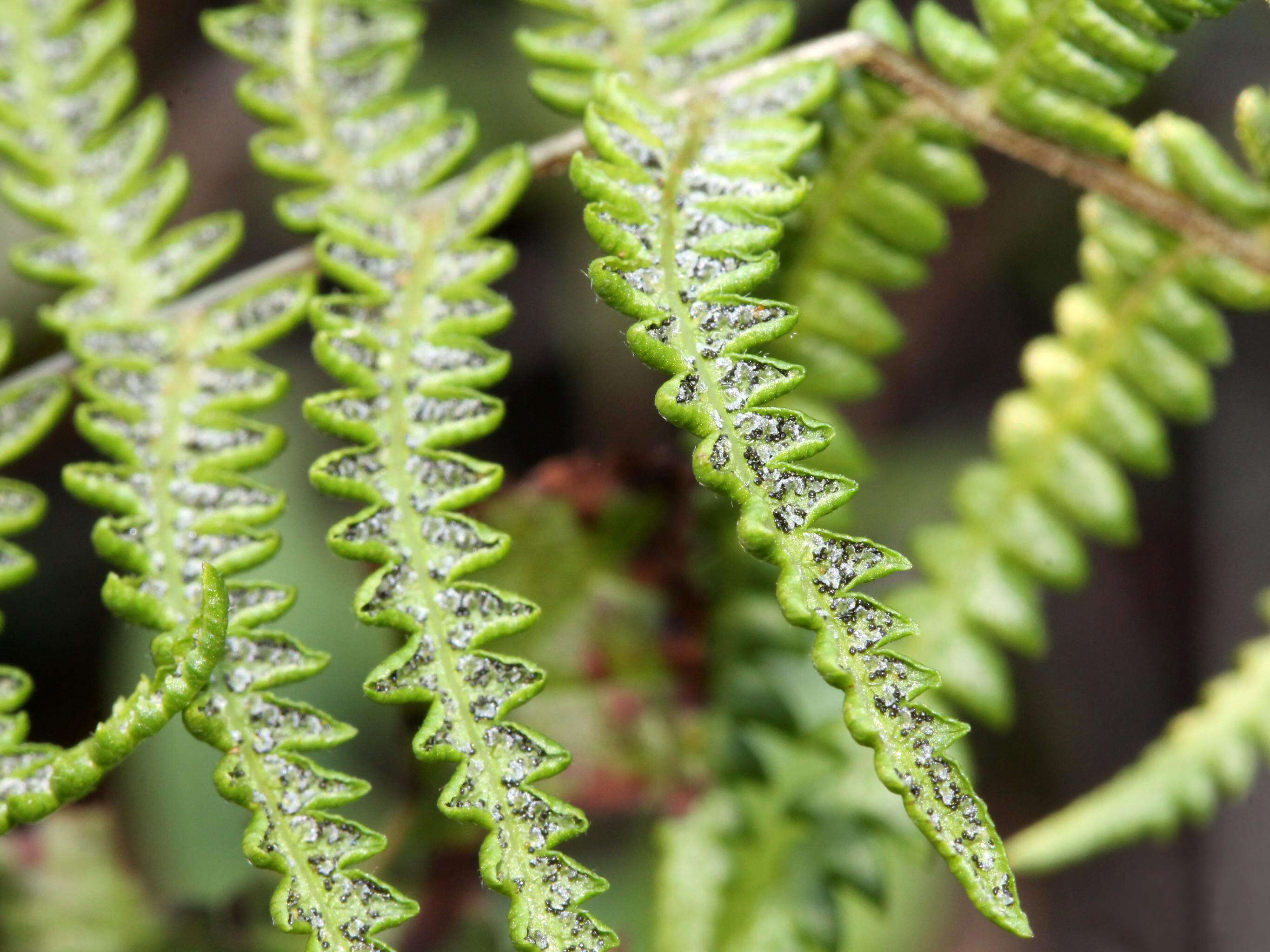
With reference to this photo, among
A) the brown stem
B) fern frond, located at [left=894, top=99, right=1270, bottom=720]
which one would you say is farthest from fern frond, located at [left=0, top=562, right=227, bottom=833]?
fern frond, located at [left=894, top=99, right=1270, bottom=720]

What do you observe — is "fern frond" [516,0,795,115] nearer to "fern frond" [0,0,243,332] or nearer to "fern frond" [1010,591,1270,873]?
"fern frond" [0,0,243,332]

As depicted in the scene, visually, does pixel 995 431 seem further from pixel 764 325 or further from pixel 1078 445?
pixel 764 325

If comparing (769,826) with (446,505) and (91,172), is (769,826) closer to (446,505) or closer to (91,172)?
(446,505)

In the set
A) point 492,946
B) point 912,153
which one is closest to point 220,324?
point 912,153

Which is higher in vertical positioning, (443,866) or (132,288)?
(132,288)

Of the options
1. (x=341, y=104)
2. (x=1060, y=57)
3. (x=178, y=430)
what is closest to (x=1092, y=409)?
(x=1060, y=57)
